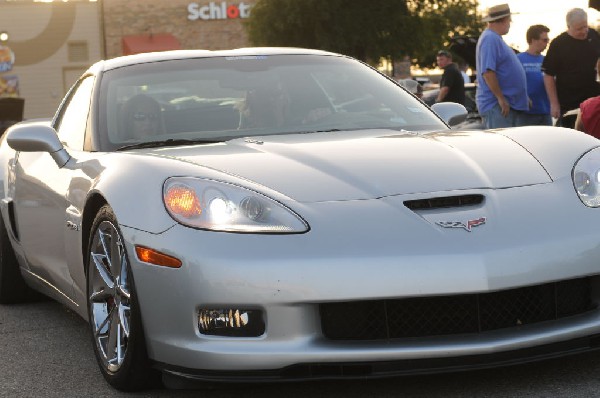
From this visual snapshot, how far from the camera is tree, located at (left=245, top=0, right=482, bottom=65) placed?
4244 centimetres

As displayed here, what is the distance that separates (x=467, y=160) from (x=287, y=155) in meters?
0.66

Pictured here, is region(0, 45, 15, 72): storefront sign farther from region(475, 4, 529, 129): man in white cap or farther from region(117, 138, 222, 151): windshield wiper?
region(117, 138, 222, 151): windshield wiper

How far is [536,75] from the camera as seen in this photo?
1140 centimetres

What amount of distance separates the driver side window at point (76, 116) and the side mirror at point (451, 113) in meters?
1.64

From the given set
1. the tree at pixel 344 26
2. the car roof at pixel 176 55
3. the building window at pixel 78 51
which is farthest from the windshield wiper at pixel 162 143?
the building window at pixel 78 51

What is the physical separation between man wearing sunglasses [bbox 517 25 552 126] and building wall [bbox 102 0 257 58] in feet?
142

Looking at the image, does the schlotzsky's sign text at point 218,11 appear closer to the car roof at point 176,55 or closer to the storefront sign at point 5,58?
the storefront sign at point 5,58

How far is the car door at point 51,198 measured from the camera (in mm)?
5395

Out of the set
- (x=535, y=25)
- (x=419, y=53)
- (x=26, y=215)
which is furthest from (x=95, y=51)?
(x=26, y=215)

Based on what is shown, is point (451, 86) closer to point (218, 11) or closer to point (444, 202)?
point (444, 202)

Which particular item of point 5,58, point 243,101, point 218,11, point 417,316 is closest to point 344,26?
point 218,11

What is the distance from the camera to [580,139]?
4.88m

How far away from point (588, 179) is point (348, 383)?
44.6 inches

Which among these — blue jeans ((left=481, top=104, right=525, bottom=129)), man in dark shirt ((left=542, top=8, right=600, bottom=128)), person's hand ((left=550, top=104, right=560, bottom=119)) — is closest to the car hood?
blue jeans ((left=481, top=104, right=525, bottom=129))
